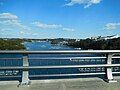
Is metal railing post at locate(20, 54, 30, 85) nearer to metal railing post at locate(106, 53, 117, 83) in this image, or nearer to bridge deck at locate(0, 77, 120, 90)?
bridge deck at locate(0, 77, 120, 90)

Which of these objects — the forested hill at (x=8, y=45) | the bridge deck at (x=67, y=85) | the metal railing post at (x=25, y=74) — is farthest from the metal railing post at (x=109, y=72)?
the forested hill at (x=8, y=45)

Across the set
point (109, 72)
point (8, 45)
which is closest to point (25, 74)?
point (109, 72)

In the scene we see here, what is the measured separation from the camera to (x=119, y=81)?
5.48 m

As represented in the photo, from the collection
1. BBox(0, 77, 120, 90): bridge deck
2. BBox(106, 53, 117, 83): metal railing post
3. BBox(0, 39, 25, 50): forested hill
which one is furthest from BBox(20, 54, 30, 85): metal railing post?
BBox(0, 39, 25, 50): forested hill

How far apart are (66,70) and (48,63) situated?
21.7 inches

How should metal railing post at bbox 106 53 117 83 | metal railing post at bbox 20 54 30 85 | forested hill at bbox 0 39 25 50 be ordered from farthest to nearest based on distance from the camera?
forested hill at bbox 0 39 25 50, metal railing post at bbox 106 53 117 83, metal railing post at bbox 20 54 30 85

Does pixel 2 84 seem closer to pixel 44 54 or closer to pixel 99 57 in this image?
pixel 44 54

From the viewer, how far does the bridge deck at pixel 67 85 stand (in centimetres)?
485

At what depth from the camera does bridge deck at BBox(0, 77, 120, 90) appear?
4852 millimetres

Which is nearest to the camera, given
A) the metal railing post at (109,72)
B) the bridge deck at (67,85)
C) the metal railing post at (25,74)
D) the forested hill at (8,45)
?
the bridge deck at (67,85)

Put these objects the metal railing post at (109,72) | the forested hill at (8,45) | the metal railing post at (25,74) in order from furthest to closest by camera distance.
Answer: the forested hill at (8,45) → the metal railing post at (109,72) → the metal railing post at (25,74)

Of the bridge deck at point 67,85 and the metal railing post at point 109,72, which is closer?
the bridge deck at point 67,85

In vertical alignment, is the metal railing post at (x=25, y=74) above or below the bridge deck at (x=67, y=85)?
above

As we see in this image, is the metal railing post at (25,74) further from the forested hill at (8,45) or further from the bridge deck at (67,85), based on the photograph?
the forested hill at (8,45)
